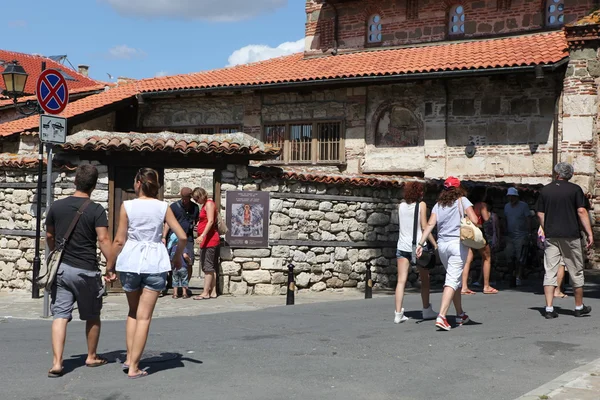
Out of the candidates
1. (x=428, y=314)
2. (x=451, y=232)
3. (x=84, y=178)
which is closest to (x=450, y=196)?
(x=451, y=232)

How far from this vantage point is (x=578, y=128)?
19672 millimetres

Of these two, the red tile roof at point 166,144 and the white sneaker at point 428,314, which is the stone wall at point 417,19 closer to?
the red tile roof at point 166,144

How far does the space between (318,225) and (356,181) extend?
1.07 m

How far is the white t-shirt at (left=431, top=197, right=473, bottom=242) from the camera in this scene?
954 cm

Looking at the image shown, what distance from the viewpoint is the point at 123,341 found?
859cm

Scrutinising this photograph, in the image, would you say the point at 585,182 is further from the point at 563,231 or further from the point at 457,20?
the point at 563,231

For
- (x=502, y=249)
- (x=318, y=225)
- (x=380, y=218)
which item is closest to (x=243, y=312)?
(x=318, y=225)

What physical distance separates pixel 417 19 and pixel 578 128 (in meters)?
6.77

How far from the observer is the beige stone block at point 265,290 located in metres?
14.3

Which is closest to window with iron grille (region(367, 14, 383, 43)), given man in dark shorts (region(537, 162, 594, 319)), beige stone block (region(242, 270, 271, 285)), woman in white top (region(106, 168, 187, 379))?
beige stone block (region(242, 270, 271, 285))

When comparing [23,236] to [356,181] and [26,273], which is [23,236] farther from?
[356,181]

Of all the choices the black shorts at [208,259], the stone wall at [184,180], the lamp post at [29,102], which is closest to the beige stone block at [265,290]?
the black shorts at [208,259]

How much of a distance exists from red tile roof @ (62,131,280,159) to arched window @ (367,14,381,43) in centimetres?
1236

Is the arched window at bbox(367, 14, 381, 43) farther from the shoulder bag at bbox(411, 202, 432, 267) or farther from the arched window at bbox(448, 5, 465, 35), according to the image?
the shoulder bag at bbox(411, 202, 432, 267)
